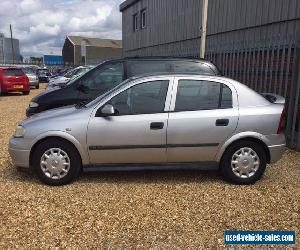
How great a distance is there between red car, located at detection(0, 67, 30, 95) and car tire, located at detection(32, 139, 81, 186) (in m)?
15.8

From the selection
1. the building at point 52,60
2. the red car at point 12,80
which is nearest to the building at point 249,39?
the red car at point 12,80

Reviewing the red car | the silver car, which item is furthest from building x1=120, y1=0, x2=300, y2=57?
the red car

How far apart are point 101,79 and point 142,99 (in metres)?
2.52

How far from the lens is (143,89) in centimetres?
492

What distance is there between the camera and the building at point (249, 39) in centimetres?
702

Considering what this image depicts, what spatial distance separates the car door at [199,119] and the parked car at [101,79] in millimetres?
1999

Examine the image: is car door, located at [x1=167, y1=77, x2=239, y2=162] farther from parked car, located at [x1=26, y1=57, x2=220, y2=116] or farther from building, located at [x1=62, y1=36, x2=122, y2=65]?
building, located at [x1=62, y1=36, x2=122, y2=65]

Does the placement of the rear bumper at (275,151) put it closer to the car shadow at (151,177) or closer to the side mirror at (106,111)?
the car shadow at (151,177)

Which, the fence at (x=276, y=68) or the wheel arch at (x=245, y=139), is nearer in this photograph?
the wheel arch at (x=245, y=139)

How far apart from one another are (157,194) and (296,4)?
6.18 m

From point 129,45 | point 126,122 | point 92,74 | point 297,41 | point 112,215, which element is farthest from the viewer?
→ point 129,45

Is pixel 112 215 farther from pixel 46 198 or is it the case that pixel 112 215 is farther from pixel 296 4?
pixel 296 4

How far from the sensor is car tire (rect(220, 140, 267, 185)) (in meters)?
4.91

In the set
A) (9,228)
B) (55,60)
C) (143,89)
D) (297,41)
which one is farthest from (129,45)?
(55,60)
